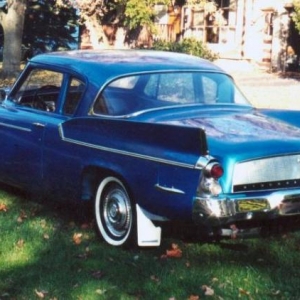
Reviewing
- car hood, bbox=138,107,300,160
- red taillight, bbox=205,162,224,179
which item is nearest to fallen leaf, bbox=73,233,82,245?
car hood, bbox=138,107,300,160

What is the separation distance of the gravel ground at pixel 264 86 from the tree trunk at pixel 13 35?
643 cm

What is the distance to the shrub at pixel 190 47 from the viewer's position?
25.7 metres

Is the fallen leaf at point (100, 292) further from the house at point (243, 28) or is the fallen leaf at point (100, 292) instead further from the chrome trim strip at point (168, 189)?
the house at point (243, 28)

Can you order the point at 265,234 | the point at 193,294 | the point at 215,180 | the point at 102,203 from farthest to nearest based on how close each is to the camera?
the point at 102,203 → the point at 265,234 → the point at 215,180 → the point at 193,294

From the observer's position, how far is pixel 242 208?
527 centimetres

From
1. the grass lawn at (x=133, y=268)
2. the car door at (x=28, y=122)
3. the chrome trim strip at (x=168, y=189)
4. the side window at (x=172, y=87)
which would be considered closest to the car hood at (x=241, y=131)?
the side window at (x=172, y=87)

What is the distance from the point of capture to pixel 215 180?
522 cm

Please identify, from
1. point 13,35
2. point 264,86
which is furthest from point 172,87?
point 13,35

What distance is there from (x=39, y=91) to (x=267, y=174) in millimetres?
2783

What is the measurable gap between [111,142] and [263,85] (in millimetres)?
16115

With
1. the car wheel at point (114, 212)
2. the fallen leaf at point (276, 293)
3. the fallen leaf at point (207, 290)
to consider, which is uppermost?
the car wheel at point (114, 212)

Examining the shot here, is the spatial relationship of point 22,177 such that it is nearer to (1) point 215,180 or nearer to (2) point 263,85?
(1) point 215,180

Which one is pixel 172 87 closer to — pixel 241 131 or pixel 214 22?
pixel 241 131

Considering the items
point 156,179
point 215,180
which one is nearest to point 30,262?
point 156,179
